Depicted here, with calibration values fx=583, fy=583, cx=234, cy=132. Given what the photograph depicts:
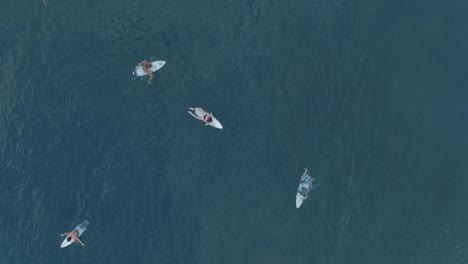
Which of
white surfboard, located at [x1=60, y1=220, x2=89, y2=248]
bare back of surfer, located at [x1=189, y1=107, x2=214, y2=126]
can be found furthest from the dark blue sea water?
white surfboard, located at [x1=60, y1=220, x2=89, y2=248]

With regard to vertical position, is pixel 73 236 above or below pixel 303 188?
below

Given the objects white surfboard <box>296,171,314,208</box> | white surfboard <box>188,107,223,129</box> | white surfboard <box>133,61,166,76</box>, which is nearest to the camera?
white surfboard <box>296,171,314,208</box>

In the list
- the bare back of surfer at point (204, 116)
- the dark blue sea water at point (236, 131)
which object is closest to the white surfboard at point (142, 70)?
the dark blue sea water at point (236, 131)

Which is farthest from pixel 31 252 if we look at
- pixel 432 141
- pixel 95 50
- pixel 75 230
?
pixel 432 141

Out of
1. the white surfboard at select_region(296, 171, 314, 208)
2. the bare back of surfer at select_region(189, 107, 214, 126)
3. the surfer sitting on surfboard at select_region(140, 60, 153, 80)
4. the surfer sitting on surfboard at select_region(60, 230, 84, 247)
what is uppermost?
the surfer sitting on surfboard at select_region(140, 60, 153, 80)

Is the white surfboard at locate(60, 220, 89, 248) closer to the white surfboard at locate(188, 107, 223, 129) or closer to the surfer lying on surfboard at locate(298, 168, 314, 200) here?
the white surfboard at locate(188, 107, 223, 129)

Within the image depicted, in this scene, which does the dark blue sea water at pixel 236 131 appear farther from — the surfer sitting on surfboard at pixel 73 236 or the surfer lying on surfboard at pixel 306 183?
the surfer sitting on surfboard at pixel 73 236

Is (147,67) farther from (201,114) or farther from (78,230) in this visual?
(78,230)


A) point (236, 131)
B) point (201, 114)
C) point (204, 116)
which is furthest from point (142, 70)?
point (236, 131)
